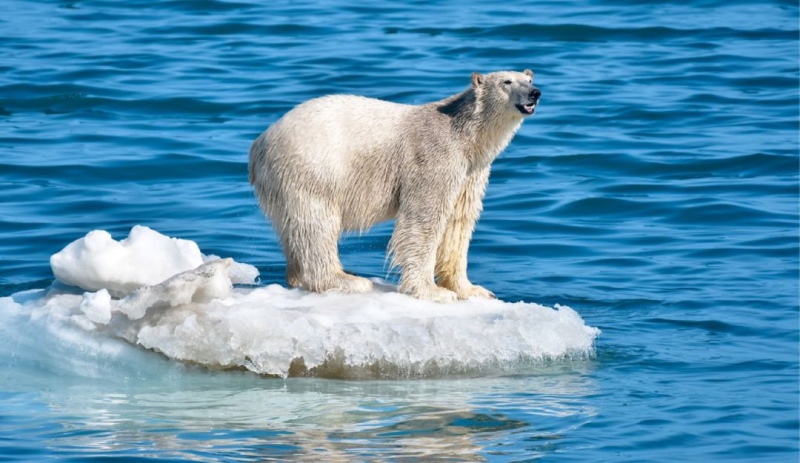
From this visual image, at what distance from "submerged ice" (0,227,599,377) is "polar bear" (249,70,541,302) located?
1.11 ft

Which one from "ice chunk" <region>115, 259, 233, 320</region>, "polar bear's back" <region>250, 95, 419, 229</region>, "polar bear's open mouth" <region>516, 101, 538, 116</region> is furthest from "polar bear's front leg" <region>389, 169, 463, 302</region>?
"ice chunk" <region>115, 259, 233, 320</region>

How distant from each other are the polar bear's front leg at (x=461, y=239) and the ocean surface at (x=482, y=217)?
0.68m

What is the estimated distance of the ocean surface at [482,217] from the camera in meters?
8.80

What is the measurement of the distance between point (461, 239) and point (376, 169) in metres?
0.95

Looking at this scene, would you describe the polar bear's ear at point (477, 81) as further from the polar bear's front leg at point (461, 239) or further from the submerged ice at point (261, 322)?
the submerged ice at point (261, 322)

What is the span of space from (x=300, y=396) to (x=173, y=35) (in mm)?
14628

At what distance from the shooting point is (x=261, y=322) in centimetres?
951

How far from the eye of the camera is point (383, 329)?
9.71m

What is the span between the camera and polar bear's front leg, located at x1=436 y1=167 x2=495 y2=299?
10.6m

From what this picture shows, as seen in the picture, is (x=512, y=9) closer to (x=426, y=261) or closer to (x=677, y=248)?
(x=677, y=248)

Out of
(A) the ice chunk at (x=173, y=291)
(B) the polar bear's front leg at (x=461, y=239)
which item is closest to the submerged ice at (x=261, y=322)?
(A) the ice chunk at (x=173, y=291)

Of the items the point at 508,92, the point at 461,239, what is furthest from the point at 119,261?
the point at 508,92

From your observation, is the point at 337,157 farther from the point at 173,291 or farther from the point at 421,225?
the point at 173,291

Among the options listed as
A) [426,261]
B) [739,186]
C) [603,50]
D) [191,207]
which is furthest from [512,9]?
[426,261]
